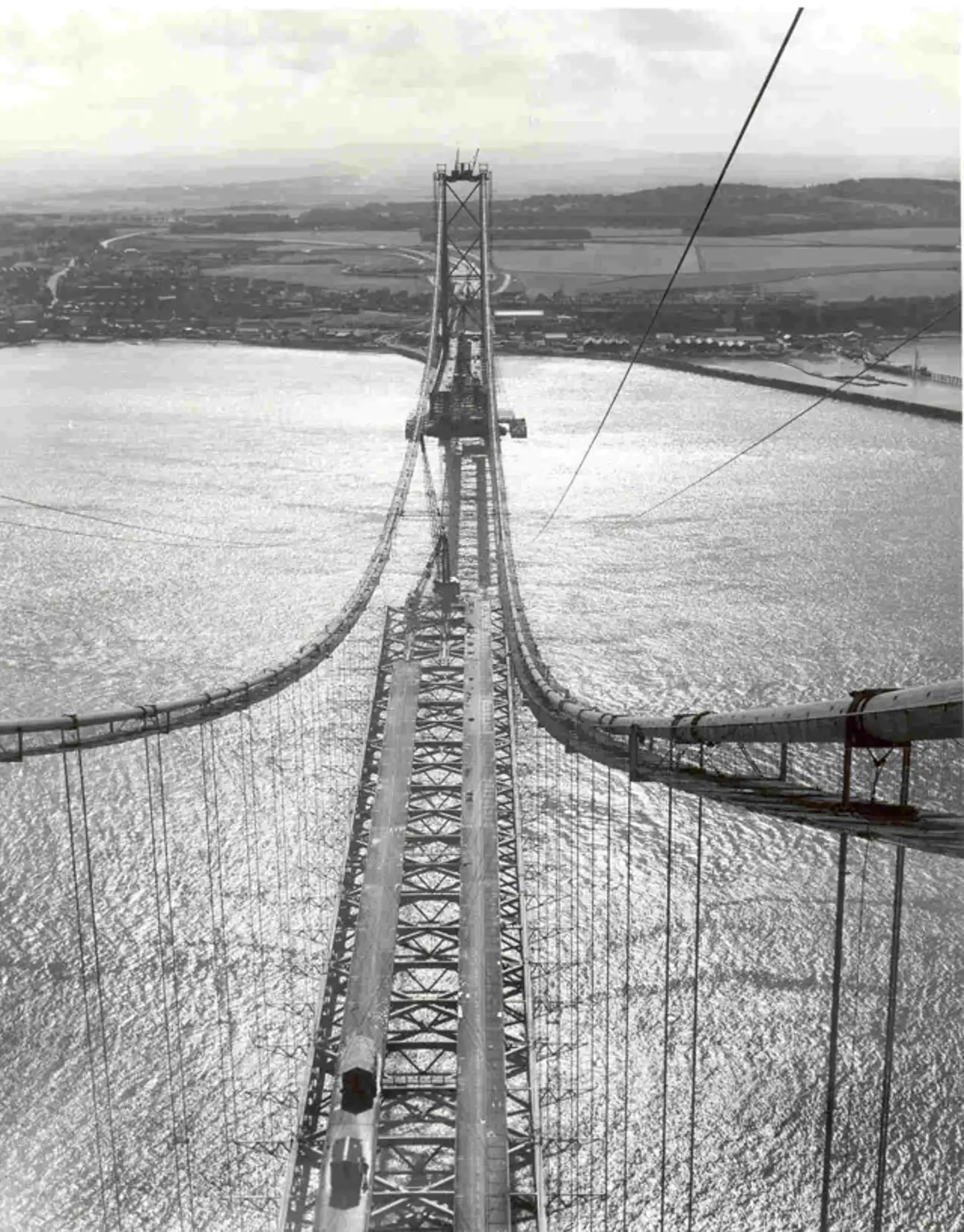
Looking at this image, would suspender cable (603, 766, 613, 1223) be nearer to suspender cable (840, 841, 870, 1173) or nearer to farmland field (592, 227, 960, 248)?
suspender cable (840, 841, 870, 1173)

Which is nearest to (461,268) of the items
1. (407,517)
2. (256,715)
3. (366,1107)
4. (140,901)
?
(407,517)

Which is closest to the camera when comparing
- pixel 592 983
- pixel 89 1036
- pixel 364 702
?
pixel 89 1036

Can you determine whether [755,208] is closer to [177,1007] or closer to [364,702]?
[364,702]

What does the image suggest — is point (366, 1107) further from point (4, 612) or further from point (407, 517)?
point (407, 517)

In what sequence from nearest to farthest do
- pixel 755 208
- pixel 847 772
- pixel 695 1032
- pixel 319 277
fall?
pixel 847 772, pixel 695 1032, pixel 755 208, pixel 319 277

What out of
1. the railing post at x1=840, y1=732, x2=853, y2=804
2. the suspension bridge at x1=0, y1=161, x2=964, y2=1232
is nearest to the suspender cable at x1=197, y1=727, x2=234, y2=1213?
the suspension bridge at x1=0, y1=161, x2=964, y2=1232

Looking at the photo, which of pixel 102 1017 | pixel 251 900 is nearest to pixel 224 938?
pixel 251 900

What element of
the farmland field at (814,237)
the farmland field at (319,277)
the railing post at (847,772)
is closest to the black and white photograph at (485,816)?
the railing post at (847,772)

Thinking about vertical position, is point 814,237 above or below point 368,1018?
above
